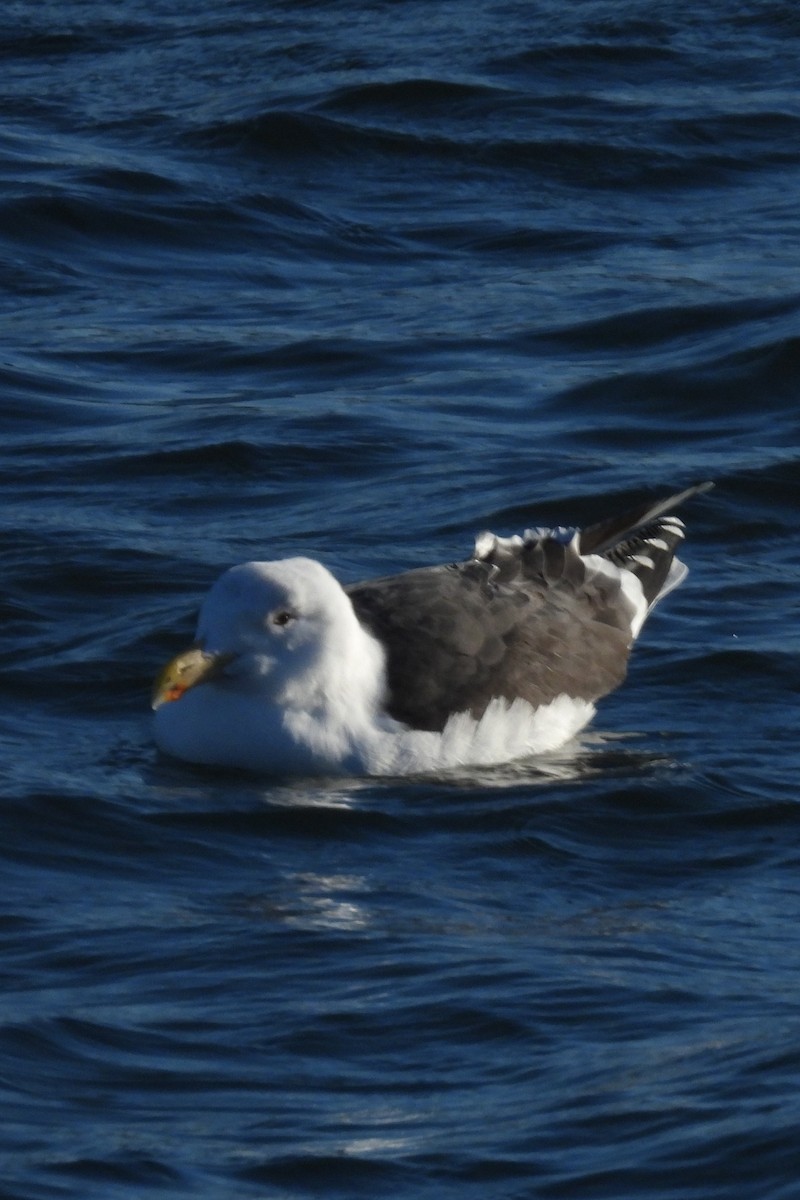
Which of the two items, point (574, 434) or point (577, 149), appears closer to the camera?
point (574, 434)

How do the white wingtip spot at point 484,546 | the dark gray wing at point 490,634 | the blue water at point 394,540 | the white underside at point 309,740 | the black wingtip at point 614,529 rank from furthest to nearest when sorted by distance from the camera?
1. the black wingtip at point 614,529
2. the white wingtip spot at point 484,546
3. the dark gray wing at point 490,634
4. the white underside at point 309,740
5. the blue water at point 394,540

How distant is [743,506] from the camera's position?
12664mm

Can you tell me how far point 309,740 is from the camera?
30.7 feet

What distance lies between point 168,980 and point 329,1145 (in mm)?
1200

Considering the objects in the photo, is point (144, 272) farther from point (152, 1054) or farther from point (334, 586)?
point (152, 1054)

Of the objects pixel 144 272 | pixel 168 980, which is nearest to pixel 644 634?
pixel 168 980

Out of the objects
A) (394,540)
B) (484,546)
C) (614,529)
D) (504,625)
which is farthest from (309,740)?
(394,540)

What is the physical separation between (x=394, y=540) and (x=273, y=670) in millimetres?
2673

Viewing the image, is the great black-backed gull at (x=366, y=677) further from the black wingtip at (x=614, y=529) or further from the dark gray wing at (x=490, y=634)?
the black wingtip at (x=614, y=529)

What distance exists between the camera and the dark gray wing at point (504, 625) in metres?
9.55

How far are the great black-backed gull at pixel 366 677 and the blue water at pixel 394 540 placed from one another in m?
0.15

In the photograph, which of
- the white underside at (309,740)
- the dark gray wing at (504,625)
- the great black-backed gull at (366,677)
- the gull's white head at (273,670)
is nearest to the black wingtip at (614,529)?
the dark gray wing at (504,625)

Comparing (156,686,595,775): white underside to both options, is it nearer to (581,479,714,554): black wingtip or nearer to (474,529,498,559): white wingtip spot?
(474,529,498,559): white wingtip spot

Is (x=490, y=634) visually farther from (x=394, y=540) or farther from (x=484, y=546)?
(x=394, y=540)
